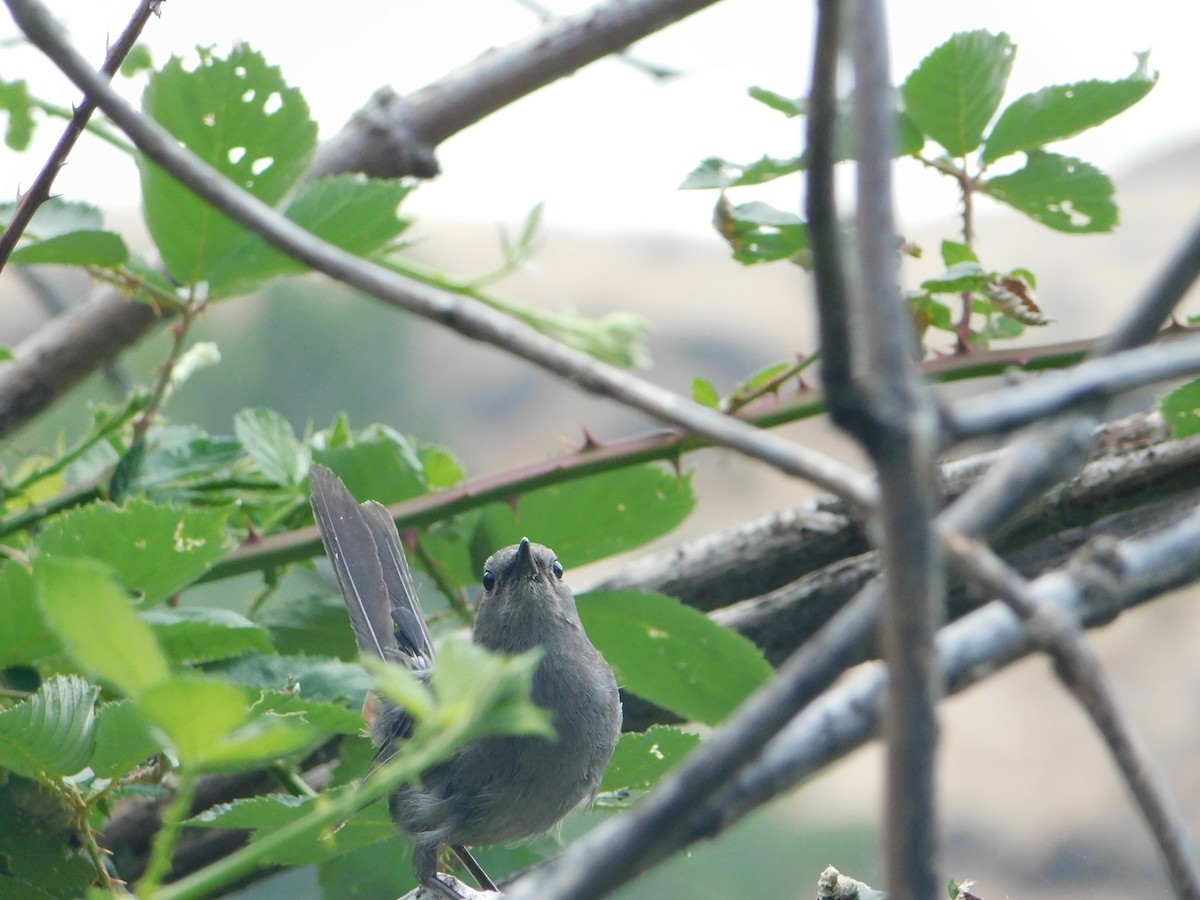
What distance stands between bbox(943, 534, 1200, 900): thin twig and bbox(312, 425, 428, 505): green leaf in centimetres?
72

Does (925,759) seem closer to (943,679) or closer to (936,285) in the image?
(943,679)

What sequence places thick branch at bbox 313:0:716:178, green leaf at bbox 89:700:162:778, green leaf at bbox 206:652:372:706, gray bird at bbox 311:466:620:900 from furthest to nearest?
thick branch at bbox 313:0:716:178 < gray bird at bbox 311:466:620:900 < green leaf at bbox 206:652:372:706 < green leaf at bbox 89:700:162:778

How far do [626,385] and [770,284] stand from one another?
3.68 m

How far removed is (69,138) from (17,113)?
50 centimetres

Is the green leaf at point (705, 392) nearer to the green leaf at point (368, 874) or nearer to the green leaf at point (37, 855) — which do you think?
the green leaf at point (368, 874)

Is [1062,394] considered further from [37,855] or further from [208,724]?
[37,855]

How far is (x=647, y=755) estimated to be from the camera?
713mm

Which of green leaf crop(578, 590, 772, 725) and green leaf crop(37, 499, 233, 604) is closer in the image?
green leaf crop(37, 499, 233, 604)

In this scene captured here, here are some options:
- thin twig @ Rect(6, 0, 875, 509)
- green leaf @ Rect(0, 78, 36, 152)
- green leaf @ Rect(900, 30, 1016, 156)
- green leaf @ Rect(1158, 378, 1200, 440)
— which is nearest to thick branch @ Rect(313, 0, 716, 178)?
green leaf @ Rect(0, 78, 36, 152)

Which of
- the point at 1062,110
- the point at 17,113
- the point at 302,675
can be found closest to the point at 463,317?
the point at 302,675

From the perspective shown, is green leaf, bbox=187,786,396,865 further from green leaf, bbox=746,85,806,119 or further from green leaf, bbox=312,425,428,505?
green leaf, bbox=746,85,806,119

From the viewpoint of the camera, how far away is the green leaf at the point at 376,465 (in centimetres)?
92

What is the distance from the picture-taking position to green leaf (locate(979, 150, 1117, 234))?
2.81ft

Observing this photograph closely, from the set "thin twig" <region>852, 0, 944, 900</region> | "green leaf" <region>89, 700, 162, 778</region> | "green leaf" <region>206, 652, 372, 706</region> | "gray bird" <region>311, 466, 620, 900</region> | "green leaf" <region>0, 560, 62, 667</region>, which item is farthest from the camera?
"gray bird" <region>311, 466, 620, 900</region>
